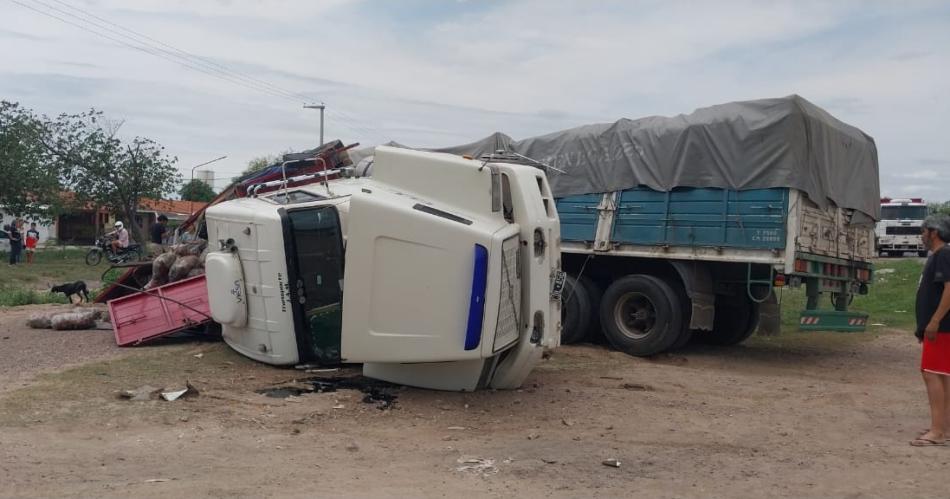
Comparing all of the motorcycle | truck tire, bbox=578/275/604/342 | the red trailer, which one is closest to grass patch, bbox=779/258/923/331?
truck tire, bbox=578/275/604/342

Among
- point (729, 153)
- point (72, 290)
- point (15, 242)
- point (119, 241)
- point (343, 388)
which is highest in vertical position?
point (729, 153)

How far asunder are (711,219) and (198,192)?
47.0 metres

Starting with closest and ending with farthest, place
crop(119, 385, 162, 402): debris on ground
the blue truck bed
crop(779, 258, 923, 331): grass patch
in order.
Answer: crop(119, 385, 162, 402): debris on ground → the blue truck bed → crop(779, 258, 923, 331): grass patch

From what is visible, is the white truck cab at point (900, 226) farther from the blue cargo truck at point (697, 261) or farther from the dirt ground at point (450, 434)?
the dirt ground at point (450, 434)

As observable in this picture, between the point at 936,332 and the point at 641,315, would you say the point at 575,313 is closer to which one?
the point at 641,315

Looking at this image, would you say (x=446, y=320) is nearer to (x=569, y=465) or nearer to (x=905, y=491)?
(x=569, y=465)

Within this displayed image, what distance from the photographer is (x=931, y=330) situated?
6453 millimetres

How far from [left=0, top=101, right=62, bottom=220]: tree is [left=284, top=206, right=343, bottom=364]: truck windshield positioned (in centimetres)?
2750

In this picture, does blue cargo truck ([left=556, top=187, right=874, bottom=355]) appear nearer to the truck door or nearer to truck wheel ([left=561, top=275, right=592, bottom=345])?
truck wheel ([left=561, top=275, right=592, bottom=345])

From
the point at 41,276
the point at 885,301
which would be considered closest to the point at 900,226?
the point at 885,301

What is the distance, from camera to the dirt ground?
17.7 feet

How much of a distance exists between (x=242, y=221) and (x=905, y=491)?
577cm

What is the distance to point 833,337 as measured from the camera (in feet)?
45.4

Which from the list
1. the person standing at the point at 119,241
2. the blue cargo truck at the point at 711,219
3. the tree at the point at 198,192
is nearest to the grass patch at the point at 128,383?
the blue cargo truck at the point at 711,219
